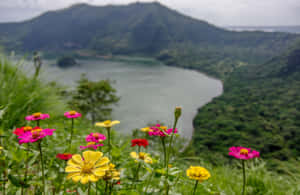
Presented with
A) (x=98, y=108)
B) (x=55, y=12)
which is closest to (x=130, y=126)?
(x=98, y=108)

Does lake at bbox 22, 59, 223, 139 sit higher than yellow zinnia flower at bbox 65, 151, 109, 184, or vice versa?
yellow zinnia flower at bbox 65, 151, 109, 184

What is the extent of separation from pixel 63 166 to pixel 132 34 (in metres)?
111

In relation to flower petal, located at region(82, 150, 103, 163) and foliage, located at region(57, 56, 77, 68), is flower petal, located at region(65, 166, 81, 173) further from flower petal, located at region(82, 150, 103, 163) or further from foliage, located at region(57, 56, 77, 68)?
foliage, located at region(57, 56, 77, 68)

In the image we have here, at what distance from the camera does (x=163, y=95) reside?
35.7m

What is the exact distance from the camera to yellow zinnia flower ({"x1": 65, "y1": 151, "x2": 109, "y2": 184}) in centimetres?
49

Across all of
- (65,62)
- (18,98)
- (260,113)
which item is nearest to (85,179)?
(18,98)

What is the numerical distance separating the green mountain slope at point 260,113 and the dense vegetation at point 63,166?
17400 mm

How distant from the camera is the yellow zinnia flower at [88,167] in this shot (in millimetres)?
485

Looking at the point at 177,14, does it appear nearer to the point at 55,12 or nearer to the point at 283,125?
the point at 55,12

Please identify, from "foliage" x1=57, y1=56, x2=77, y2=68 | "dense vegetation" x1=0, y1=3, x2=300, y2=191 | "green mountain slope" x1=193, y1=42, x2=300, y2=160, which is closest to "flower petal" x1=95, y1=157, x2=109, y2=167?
"dense vegetation" x1=0, y1=3, x2=300, y2=191

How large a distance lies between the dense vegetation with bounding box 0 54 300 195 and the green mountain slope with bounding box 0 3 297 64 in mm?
66985

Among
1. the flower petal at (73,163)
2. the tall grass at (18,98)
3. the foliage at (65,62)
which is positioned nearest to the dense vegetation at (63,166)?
the tall grass at (18,98)

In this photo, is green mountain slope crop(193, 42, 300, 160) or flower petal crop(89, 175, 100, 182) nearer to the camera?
flower petal crop(89, 175, 100, 182)

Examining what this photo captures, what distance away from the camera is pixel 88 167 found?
0.52m
